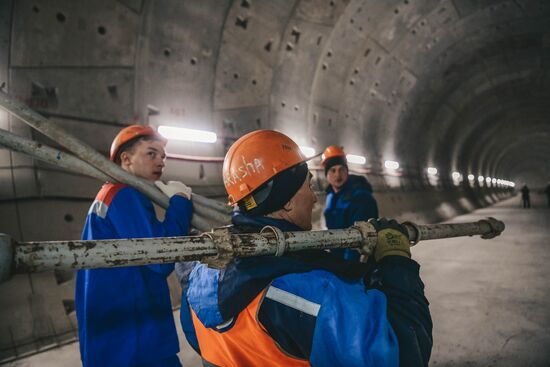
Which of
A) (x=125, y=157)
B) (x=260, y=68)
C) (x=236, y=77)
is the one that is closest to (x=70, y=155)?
(x=125, y=157)

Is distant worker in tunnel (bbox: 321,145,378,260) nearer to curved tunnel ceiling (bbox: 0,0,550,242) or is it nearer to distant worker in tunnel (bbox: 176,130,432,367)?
distant worker in tunnel (bbox: 176,130,432,367)

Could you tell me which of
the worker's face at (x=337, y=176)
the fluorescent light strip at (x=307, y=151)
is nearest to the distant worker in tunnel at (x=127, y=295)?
the worker's face at (x=337, y=176)

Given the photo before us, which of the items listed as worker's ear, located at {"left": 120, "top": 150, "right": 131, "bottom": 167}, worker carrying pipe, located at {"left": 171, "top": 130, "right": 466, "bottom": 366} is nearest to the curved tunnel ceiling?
worker's ear, located at {"left": 120, "top": 150, "right": 131, "bottom": 167}

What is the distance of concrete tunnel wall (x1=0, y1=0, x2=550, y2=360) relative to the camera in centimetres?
343

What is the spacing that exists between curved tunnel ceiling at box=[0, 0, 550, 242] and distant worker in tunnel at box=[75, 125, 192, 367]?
192 cm

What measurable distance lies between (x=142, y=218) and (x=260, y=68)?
4531 mm

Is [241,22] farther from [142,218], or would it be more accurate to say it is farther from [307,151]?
[142,218]

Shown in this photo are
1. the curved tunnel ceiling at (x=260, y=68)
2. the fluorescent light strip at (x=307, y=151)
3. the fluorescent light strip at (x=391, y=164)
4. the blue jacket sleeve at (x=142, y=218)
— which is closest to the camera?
the blue jacket sleeve at (x=142, y=218)

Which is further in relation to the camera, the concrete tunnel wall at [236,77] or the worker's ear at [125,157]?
the concrete tunnel wall at [236,77]

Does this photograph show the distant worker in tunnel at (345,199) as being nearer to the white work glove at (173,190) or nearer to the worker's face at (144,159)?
the white work glove at (173,190)

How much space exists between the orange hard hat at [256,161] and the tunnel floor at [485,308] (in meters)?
2.14

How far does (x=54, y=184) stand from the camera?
3605mm

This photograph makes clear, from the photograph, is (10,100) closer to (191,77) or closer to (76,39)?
(76,39)

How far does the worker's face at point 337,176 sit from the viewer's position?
397cm
